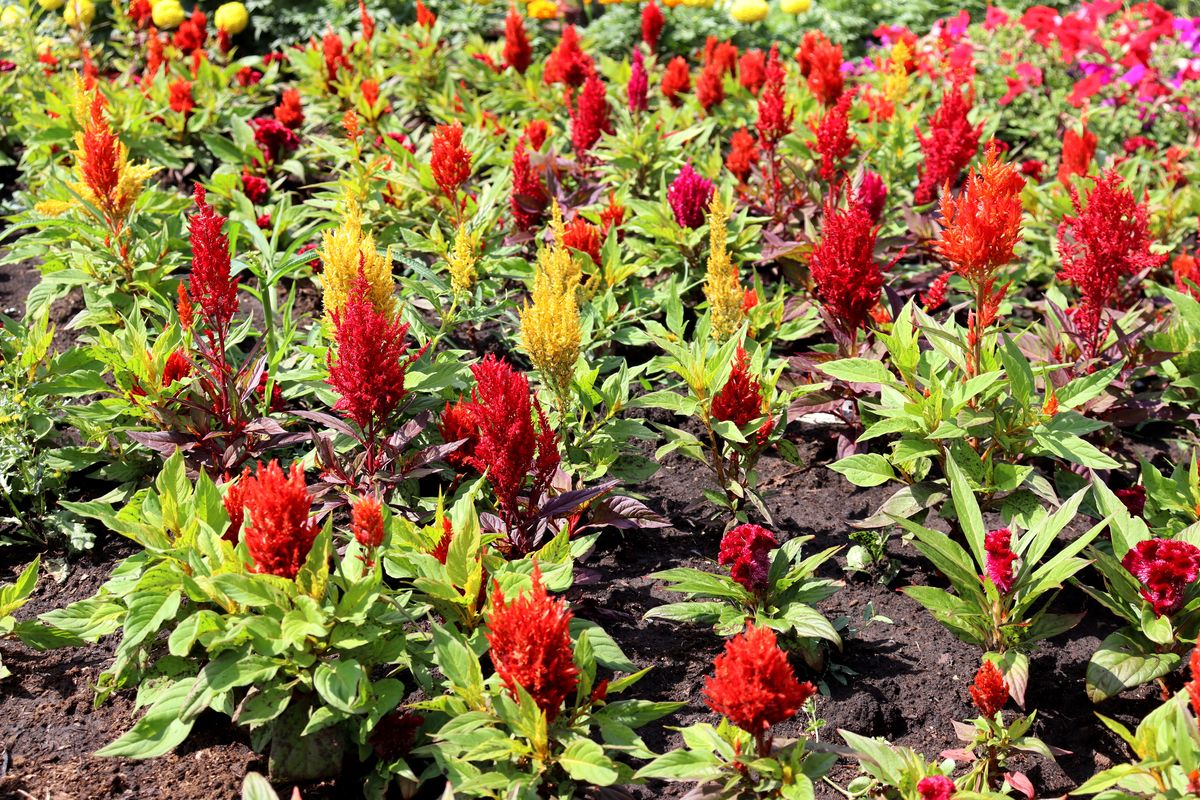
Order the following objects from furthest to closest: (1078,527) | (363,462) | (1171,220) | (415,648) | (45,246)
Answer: (1171,220) → (45,246) → (1078,527) → (363,462) → (415,648)

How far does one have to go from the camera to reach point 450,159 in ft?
13.5

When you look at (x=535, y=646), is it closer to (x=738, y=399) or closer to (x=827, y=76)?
(x=738, y=399)

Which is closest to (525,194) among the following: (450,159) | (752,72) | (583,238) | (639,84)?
(583,238)

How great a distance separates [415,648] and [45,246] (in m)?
2.86

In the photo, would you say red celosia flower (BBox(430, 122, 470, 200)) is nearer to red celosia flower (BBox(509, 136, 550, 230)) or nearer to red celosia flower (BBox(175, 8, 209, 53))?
red celosia flower (BBox(509, 136, 550, 230))

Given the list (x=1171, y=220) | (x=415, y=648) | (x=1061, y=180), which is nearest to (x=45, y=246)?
(x=415, y=648)

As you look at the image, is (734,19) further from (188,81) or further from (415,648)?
(415,648)

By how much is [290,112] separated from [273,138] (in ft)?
0.78

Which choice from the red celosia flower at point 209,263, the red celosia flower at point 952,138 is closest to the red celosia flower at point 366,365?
the red celosia flower at point 209,263

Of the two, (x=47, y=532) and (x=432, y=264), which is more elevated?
(x=432, y=264)

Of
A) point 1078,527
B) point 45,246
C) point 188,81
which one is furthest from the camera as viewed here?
point 188,81

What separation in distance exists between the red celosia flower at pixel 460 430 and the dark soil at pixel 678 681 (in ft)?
1.69

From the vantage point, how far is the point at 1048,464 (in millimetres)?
4004

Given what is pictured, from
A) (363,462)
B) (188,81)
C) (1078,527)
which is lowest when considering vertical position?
(1078,527)
